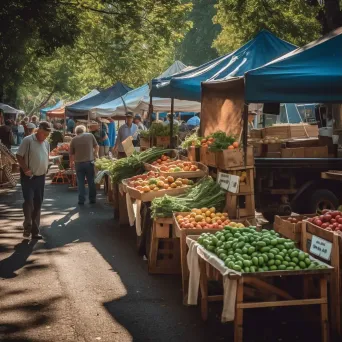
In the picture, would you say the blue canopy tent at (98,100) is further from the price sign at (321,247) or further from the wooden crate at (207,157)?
the price sign at (321,247)

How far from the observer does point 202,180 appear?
10391 mm

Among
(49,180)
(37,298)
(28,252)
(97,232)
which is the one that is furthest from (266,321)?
(49,180)

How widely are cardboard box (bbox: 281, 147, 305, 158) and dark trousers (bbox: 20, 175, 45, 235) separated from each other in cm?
460

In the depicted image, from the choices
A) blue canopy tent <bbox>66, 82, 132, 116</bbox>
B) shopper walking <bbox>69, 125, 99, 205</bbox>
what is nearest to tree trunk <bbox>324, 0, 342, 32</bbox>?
shopper walking <bbox>69, 125, 99, 205</bbox>

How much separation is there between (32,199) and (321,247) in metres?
6.37

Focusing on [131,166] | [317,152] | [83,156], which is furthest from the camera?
[83,156]

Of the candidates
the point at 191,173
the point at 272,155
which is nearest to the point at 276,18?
the point at 272,155

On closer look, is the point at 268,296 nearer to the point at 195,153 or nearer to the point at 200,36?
the point at 195,153

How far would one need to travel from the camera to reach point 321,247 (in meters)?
6.79

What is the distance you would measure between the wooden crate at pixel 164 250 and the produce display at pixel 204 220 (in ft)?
1.55

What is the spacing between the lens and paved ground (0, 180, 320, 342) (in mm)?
6543

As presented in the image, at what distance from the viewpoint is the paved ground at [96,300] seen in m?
6.54

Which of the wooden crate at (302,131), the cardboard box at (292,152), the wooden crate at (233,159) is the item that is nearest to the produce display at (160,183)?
the wooden crate at (233,159)

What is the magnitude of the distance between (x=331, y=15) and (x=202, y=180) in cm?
1025
